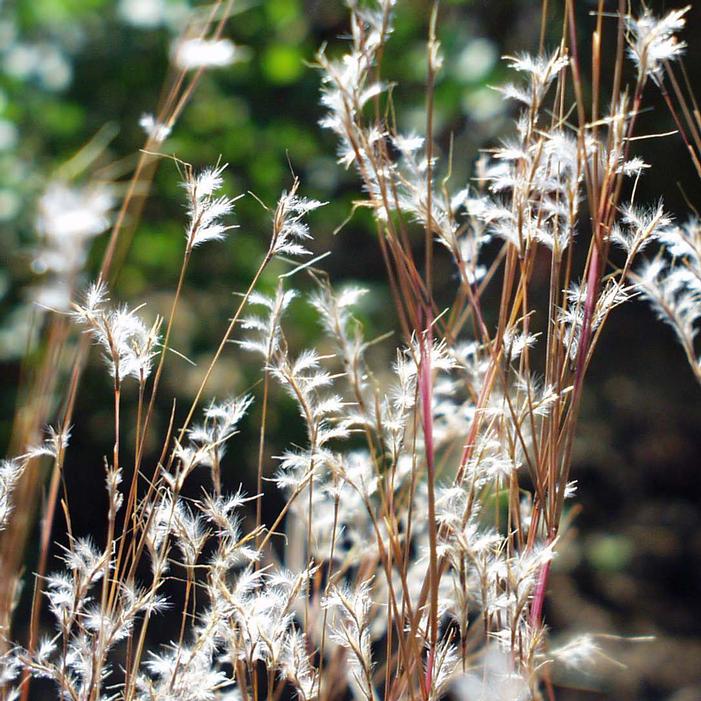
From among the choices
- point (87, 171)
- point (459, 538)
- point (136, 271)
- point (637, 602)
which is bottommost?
point (637, 602)

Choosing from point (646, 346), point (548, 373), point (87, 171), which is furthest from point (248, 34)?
point (548, 373)

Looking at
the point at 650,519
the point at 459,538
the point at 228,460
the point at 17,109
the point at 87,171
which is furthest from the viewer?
the point at 650,519

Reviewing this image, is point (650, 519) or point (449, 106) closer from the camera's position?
point (449, 106)

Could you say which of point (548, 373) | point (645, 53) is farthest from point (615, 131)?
point (548, 373)

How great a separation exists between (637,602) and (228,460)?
3.10 feet

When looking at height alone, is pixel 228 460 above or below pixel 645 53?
below

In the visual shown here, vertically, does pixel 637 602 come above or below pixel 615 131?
below

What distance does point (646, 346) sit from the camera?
6.63ft

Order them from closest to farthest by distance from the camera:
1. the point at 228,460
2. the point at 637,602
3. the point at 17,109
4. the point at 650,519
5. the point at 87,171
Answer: the point at 17,109, the point at 87,171, the point at 228,460, the point at 637,602, the point at 650,519

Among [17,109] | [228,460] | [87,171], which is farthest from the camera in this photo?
[228,460]

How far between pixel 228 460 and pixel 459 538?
4.22ft

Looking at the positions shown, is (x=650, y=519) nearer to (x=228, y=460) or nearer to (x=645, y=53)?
(x=228, y=460)

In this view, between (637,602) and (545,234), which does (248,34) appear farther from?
(637,602)

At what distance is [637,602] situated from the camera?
181cm
